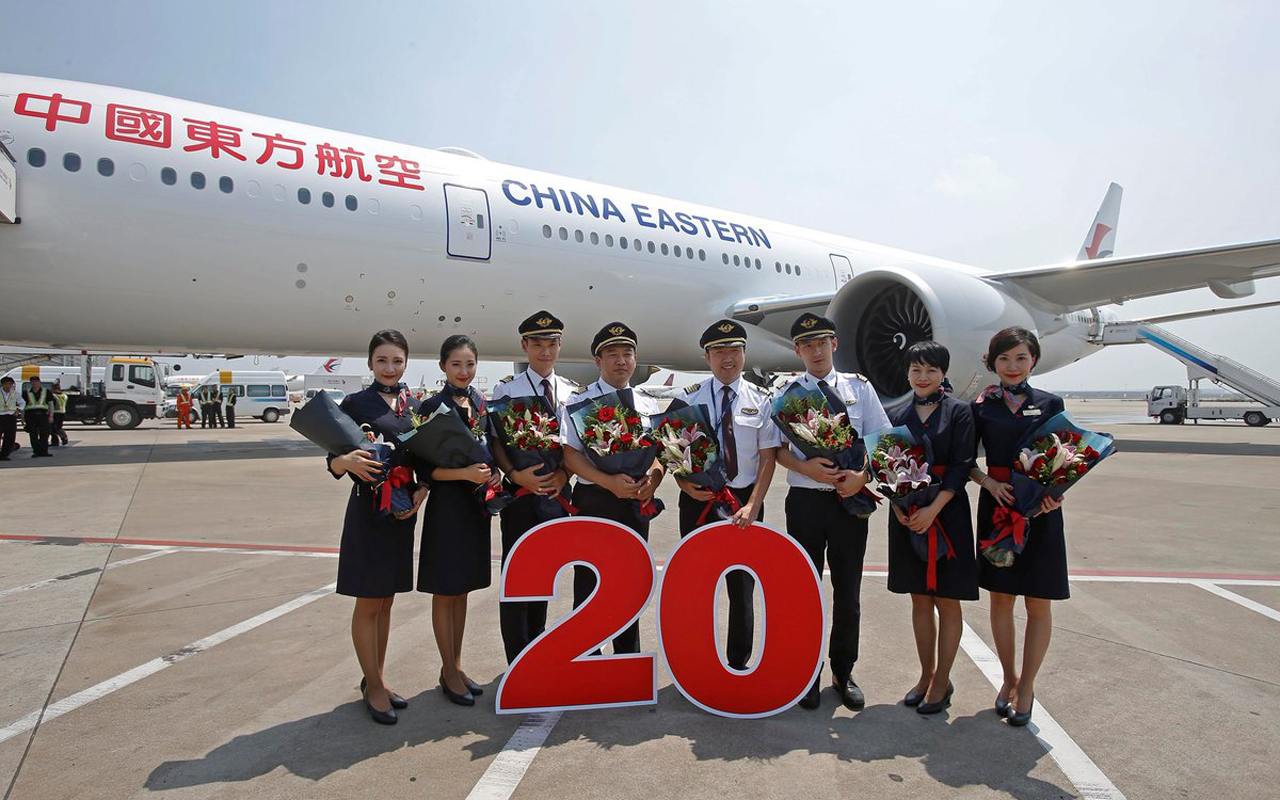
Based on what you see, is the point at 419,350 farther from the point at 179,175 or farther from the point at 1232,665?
the point at 1232,665

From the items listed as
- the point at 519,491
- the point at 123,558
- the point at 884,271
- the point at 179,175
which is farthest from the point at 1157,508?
the point at 179,175

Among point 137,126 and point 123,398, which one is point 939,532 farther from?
point 123,398

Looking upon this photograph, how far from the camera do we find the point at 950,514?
9.30 ft

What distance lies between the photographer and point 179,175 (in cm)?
727

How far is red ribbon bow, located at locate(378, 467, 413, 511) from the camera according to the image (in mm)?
2660

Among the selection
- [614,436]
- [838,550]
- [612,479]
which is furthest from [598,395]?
[838,550]

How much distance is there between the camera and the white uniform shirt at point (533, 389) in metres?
3.03

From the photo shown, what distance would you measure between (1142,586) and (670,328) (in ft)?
27.0

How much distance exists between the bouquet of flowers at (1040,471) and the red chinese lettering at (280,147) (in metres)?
8.09

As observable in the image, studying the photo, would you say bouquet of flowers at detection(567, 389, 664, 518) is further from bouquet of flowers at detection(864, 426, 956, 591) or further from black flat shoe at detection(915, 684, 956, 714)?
black flat shoe at detection(915, 684, 956, 714)

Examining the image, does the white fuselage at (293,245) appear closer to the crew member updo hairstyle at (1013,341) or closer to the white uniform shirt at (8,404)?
the white uniform shirt at (8,404)

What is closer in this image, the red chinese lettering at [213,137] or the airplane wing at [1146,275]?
the red chinese lettering at [213,137]

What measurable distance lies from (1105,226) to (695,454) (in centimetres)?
2176

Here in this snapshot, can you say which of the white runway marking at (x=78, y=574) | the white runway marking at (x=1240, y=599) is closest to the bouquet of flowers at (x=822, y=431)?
the white runway marking at (x=1240, y=599)
